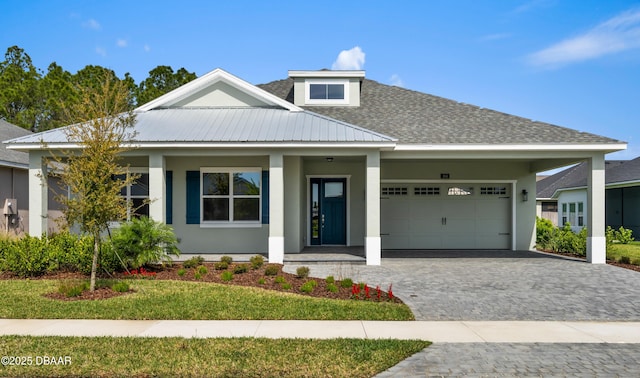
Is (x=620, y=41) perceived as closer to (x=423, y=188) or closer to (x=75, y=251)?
(x=423, y=188)

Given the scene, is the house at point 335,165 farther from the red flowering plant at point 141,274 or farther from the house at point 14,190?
the house at point 14,190

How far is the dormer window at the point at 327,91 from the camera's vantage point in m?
18.0

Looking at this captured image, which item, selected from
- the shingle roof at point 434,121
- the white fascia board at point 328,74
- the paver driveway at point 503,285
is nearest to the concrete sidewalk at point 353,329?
the paver driveway at point 503,285

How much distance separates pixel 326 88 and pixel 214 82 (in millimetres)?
4559

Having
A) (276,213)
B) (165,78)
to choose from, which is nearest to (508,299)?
(276,213)

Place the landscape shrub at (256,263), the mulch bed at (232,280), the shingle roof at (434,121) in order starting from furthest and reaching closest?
the shingle roof at (434,121), the landscape shrub at (256,263), the mulch bed at (232,280)

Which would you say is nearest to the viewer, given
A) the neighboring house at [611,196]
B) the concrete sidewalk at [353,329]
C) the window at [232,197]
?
the concrete sidewalk at [353,329]

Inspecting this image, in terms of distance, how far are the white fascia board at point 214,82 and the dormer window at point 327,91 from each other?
2647mm

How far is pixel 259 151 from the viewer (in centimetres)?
1312

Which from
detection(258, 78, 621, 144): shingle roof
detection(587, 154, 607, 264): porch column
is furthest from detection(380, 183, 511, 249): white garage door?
detection(587, 154, 607, 264): porch column

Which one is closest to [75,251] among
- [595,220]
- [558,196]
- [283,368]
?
[283,368]

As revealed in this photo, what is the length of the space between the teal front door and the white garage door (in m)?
1.75

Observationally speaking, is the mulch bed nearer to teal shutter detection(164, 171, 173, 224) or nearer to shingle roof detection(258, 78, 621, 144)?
teal shutter detection(164, 171, 173, 224)

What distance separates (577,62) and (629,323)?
12.7 meters
